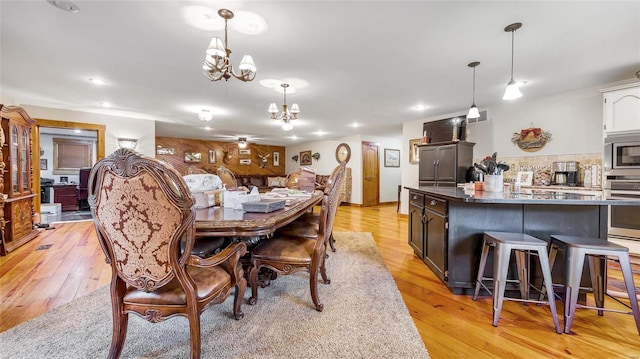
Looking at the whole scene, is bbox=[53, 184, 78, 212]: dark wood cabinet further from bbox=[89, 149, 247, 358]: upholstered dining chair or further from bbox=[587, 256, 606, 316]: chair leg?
bbox=[587, 256, 606, 316]: chair leg

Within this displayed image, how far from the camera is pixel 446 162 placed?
456cm

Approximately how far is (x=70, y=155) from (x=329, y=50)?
916 centimetres

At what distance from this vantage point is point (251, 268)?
5.97 feet

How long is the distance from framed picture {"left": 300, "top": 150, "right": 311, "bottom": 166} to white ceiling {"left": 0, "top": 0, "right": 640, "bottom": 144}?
5.18 m

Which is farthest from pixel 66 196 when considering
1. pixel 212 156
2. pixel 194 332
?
pixel 194 332

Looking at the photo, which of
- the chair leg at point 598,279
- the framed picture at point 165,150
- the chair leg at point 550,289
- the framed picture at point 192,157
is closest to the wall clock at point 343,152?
the framed picture at point 192,157

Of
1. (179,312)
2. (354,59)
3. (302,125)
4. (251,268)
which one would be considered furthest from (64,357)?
(302,125)

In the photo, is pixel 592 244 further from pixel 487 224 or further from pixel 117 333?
pixel 117 333

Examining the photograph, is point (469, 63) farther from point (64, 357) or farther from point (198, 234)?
point (64, 357)

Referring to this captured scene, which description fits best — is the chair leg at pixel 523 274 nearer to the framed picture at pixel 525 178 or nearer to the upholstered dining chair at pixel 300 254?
the upholstered dining chair at pixel 300 254

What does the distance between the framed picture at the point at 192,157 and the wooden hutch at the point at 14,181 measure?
16.3 feet

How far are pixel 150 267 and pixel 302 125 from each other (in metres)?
5.62

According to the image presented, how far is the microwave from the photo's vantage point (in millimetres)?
3026

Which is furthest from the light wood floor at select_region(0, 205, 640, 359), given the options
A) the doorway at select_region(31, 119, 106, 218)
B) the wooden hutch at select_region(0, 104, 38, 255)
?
the doorway at select_region(31, 119, 106, 218)
